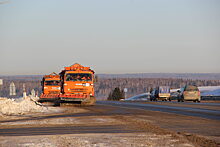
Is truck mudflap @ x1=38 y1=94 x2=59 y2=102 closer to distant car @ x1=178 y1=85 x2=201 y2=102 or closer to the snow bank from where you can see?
the snow bank

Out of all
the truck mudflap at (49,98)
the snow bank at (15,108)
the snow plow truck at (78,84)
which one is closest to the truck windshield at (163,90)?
the truck mudflap at (49,98)

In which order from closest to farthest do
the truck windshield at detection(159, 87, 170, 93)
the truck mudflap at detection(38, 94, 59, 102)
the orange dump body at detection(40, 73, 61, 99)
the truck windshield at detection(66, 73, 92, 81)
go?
the truck windshield at detection(66, 73, 92, 81) < the truck mudflap at detection(38, 94, 59, 102) < the orange dump body at detection(40, 73, 61, 99) < the truck windshield at detection(159, 87, 170, 93)

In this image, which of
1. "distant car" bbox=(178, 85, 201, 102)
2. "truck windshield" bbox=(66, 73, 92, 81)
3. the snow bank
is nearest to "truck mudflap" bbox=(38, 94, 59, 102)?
"truck windshield" bbox=(66, 73, 92, 81)

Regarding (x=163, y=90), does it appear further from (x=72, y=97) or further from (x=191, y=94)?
(x=72, y=97)

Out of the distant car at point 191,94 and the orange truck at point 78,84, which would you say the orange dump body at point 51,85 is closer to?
the orange truck at point 78,84

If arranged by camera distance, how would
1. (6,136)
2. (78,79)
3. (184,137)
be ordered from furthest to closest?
(78,79) < (6,136) < (184,137)

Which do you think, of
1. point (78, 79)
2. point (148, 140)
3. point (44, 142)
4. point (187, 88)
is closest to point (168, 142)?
point (148, 140)

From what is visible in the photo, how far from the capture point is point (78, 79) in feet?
123

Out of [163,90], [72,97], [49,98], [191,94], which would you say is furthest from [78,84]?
[163,90]

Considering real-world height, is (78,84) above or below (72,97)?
above

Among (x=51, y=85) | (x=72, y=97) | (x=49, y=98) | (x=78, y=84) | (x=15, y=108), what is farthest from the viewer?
(x=51, y=85)

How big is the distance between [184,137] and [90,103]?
2630 centimetres

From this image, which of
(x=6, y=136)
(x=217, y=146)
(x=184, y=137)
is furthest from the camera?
(x=6, y=136)

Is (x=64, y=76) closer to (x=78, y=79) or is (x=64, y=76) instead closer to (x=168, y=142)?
(x=78, y=79)
